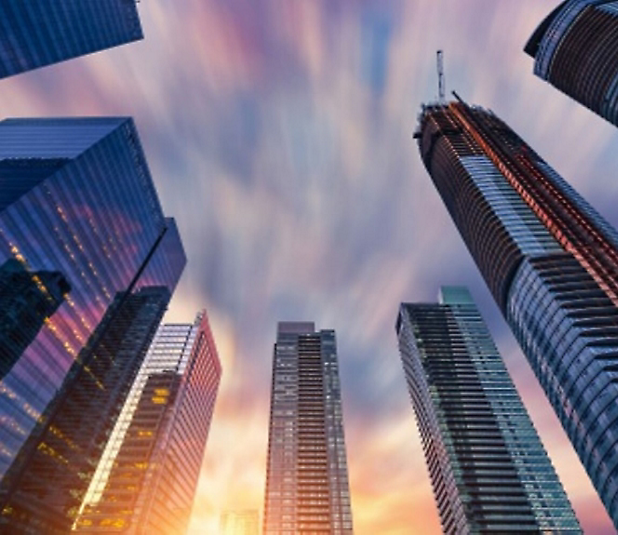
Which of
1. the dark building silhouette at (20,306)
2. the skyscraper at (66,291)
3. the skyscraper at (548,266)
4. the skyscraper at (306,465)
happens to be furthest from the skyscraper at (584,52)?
the dark building silhouette at (20,306)

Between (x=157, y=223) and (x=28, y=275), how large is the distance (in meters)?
71.4

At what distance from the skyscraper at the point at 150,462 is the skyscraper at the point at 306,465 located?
3963cm

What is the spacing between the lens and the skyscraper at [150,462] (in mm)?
140000

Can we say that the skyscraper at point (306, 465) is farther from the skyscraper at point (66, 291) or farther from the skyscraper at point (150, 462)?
the skyscraper at point (66, 291)

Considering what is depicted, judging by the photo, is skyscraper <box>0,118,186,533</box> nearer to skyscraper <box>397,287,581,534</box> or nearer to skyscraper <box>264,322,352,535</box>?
skyscraper <box>264,322,352,535</box>

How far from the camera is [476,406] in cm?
15900

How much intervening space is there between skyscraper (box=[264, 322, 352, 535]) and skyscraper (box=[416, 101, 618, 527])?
89590 mm

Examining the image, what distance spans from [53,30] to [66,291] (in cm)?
6449

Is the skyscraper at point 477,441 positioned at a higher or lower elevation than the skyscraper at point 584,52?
lower

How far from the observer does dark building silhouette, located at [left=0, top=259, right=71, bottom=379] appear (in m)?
87.6

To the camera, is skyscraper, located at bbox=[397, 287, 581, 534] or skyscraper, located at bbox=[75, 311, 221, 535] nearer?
skyscraper, located at bbox=[397, 287, 581, 534]

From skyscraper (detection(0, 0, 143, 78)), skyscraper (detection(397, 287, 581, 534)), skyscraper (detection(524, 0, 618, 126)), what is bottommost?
skyscraper (detection(397, 287, 581, 534))

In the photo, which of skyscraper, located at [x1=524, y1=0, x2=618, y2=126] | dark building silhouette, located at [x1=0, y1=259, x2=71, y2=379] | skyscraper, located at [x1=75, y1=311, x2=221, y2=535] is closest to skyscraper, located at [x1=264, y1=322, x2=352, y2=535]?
skyscraper, located at [x1=75, y1=311, x2=221, y2=535]

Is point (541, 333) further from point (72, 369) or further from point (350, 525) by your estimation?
point (72, 369)
